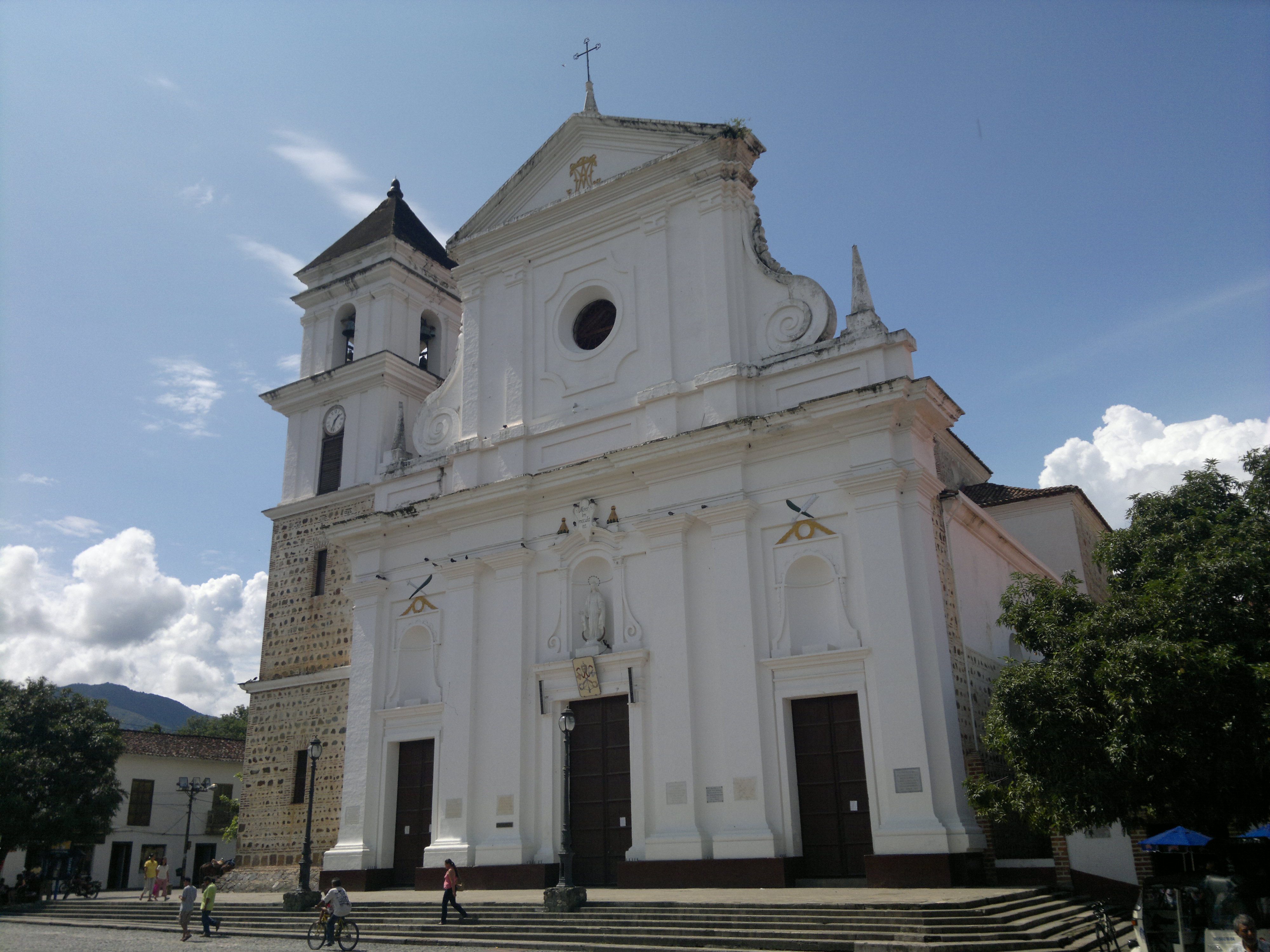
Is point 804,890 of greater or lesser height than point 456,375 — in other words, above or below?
below

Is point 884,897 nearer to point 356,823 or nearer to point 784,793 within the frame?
point 784,793

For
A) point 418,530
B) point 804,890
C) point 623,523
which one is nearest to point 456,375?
point 418,530

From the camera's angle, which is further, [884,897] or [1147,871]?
[1147,871]

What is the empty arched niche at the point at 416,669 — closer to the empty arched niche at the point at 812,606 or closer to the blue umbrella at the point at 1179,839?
the empty arched niche at the point at 812,606

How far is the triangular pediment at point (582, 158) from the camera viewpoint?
63.2 feet

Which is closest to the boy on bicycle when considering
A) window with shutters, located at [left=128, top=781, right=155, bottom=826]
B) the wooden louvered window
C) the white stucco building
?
the wooden louvered window

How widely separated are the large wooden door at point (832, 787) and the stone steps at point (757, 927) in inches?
108

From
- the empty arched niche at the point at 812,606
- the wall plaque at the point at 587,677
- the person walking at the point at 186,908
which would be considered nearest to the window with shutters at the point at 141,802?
the person walking at the point at 186,908

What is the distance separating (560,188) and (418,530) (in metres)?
7.85

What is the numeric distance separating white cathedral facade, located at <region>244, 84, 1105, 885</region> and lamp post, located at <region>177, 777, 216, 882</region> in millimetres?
11124

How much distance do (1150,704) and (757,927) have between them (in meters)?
5.46

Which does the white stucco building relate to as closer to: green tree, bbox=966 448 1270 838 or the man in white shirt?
the man in white shirt

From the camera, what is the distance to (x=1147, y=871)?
45.0 feet

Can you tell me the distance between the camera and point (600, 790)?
17.1m
